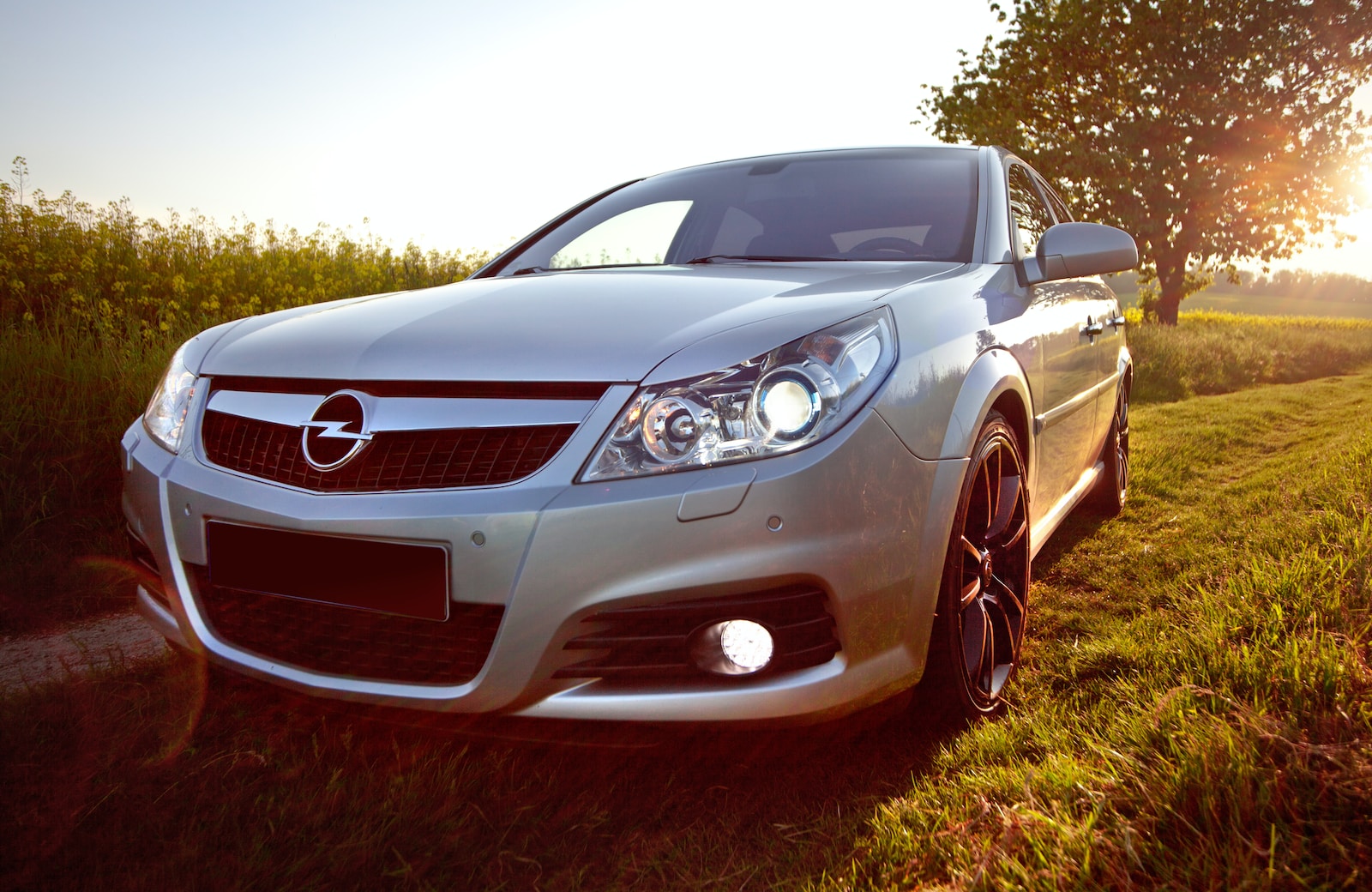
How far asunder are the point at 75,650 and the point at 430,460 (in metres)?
1.76

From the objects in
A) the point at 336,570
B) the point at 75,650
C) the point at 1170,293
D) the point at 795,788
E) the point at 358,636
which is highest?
the point at 336,570

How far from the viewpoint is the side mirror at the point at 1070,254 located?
2.83 metres

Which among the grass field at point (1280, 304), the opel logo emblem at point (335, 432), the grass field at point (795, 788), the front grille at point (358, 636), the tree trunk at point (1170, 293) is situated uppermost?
the opel logo emblem at point (335, 432)

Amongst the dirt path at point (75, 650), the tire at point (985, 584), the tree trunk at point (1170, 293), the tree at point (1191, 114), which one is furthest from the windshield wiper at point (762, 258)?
the tree trunk at point (1170, 293)

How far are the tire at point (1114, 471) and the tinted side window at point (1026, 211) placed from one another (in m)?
1.00

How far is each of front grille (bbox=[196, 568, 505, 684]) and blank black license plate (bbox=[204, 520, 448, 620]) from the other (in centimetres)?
3

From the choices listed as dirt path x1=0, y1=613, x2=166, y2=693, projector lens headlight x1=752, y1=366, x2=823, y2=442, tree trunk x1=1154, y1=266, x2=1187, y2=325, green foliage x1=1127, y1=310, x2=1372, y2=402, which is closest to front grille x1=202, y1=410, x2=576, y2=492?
projector lens headlight x1=752, y1=366, x2=823, y2=442

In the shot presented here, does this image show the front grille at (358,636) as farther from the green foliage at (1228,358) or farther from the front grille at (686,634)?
the green foliage at (1228,358)

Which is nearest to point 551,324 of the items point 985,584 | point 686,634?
point 686,634

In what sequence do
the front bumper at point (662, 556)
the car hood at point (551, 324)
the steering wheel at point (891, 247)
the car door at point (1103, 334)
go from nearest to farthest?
the front bumper at point (662, 556)
the car hood at point (551, 324)
the steering wheel at point (891, 247)
the car door at point (1103, 334)

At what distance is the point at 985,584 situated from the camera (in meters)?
2.31

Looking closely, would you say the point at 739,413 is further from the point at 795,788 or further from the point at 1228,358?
the point at 1228,358

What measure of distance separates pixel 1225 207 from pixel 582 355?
22.8m

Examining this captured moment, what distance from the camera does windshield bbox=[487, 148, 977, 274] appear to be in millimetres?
2891
